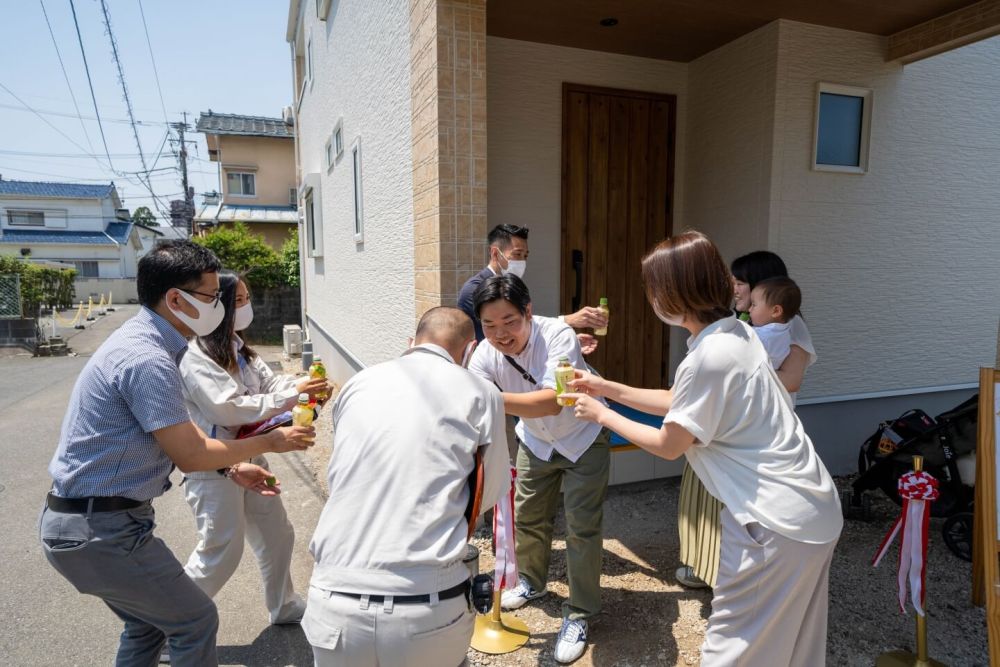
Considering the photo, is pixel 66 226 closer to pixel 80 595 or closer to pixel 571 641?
pixel 80 595

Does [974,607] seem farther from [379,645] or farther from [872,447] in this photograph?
[379,645]

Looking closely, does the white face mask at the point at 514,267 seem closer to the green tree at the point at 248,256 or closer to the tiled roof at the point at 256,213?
the green tree at the point at 248,256

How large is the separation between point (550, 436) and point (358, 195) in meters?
5.79

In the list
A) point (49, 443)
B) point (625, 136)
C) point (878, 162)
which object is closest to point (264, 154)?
point (49, 443)

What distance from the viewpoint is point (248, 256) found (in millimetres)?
18688

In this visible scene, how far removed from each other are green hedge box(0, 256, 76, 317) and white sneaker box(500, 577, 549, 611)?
17915 millimetres

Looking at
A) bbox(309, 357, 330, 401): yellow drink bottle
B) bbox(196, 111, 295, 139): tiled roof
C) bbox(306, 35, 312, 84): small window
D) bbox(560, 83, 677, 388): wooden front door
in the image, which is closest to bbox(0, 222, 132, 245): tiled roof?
bbox(196, 111, 295, 139): tiled roof

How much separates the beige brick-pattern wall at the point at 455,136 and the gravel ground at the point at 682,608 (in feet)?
6.56

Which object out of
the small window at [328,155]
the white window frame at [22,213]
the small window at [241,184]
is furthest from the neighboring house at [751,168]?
the white window frame at [22,213]

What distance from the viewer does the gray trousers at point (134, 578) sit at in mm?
2145

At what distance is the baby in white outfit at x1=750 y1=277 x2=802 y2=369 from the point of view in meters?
3.42

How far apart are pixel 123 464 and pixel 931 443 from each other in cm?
496

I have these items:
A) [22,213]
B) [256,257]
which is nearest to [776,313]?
[256,257]

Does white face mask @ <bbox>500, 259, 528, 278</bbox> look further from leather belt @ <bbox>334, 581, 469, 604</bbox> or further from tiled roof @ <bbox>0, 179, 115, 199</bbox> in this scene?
tiled roof @ <bbox>0, 179, 115, 199</bbox>
